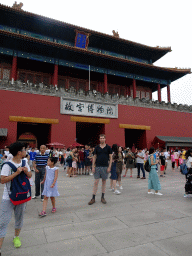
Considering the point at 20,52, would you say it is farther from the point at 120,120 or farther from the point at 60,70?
the point at 120,120

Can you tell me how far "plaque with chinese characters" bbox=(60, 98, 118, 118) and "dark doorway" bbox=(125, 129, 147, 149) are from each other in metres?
3.85

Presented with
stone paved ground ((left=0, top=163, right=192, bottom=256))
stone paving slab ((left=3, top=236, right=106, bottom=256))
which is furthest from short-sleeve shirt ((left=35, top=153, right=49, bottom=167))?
stone paving slab ((left=3, top=236, right=106, bottom=256))

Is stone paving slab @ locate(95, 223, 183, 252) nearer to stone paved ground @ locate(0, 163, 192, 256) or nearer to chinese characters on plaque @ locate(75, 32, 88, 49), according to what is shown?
stone paved ground @ locate(0, 163, 192, 256)

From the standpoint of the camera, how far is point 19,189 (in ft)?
7.05

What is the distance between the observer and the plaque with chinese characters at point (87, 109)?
1416 cm

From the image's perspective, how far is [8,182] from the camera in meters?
2.15

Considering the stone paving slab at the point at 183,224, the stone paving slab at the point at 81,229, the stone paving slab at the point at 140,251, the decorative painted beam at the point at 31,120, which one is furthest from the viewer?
the decorative painted beam at the point at 31,120

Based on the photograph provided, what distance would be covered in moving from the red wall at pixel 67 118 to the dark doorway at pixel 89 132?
1315 mm

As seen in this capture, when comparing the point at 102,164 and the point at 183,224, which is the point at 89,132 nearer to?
the point at 102,164

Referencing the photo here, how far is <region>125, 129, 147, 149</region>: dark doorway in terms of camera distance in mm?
17266

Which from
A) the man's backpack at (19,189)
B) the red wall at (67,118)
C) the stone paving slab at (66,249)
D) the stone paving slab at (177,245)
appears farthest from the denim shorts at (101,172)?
the red wall at (67,118)

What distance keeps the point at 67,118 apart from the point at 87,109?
1.97m

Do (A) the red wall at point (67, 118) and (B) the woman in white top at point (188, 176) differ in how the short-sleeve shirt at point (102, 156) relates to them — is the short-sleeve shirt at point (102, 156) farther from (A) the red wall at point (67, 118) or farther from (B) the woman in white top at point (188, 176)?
(A) the red wall at point (67, 118)

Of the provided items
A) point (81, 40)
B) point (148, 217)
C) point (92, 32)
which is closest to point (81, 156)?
point (148, 217)
